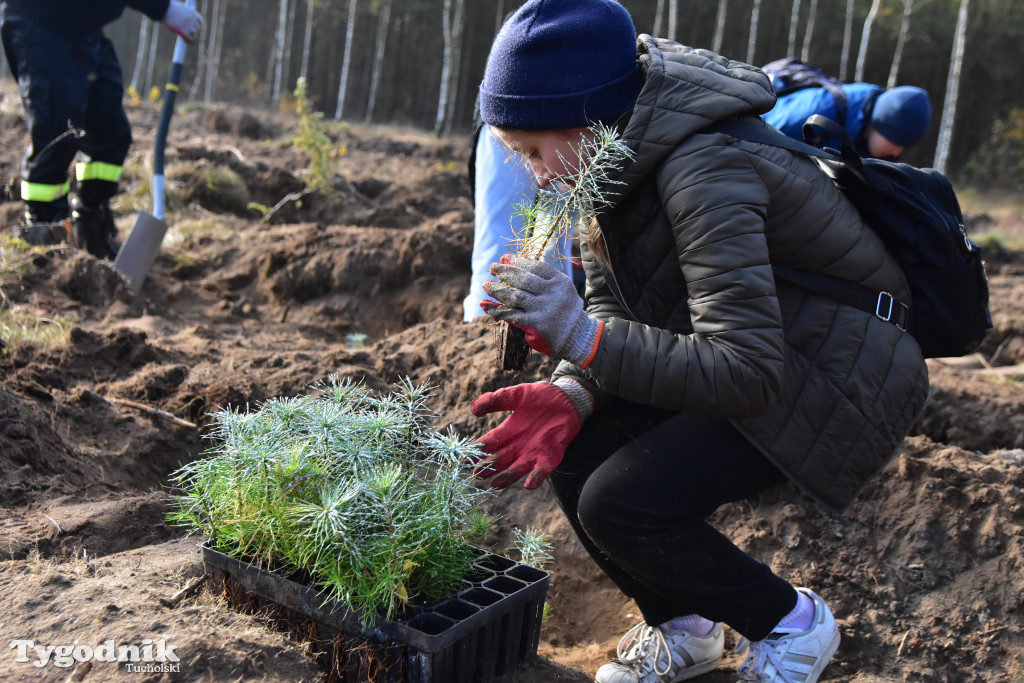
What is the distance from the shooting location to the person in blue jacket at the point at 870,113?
3.70 meters

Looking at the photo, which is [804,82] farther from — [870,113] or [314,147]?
[314,147]

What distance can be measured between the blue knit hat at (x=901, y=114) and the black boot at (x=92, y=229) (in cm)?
485

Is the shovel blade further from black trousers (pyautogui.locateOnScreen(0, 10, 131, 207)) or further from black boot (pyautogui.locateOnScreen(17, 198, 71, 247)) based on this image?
black trousers (pyautogui.locateOnScreen(0, 10, 131, 207))

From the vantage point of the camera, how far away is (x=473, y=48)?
2841cm

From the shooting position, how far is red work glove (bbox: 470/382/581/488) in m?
1.81

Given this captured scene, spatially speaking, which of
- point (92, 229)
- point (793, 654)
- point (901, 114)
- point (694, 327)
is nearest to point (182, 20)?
point (92, 229)

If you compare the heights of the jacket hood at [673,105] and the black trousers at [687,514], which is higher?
the jacket hood at [673,105]

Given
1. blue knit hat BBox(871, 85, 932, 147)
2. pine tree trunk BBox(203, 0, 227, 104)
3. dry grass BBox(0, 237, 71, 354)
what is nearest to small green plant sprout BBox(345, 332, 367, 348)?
dry grass BBox(0, 237, 71, 354)

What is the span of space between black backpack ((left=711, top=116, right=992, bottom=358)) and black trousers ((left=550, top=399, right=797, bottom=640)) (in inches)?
16.3

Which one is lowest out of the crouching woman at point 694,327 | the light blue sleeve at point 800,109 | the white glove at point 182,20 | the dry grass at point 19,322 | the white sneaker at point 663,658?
the white sneaker at point 663,658

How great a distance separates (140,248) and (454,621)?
14.6 ft

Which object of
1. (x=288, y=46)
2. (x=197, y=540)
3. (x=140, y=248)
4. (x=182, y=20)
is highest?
(x=288, y=46)

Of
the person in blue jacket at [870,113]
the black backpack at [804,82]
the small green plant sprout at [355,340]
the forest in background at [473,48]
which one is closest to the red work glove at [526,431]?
the person in blue jacket at [870,113]

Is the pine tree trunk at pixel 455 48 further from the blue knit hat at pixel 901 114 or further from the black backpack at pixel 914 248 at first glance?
the black backpack at pixel 914 248
